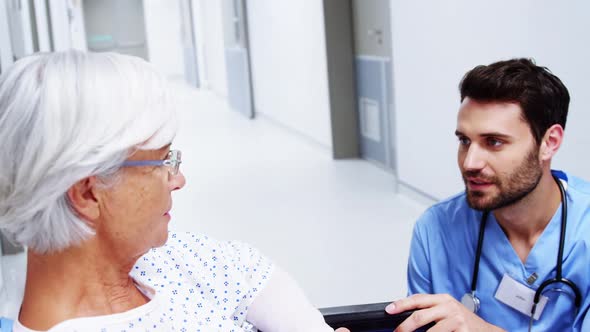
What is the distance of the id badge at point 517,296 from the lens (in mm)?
1492

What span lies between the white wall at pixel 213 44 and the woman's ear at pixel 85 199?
10598 millimetres

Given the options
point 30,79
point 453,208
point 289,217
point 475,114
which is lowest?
point 289,217

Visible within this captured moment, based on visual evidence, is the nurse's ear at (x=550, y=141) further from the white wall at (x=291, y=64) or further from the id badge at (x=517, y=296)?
the white wall at (x=291, y=64)

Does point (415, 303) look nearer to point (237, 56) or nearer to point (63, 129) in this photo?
point (63, 129)

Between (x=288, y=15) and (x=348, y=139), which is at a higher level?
(x=288, y=15)

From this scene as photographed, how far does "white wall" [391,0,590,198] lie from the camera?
2.85m

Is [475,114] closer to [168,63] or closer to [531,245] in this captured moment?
[531,245]

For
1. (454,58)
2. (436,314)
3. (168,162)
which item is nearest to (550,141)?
(436,314)

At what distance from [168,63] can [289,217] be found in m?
14.7

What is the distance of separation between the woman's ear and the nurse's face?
89 centimetres

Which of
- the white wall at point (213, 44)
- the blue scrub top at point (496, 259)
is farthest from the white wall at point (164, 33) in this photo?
the blue scrub top at point (496, 259)

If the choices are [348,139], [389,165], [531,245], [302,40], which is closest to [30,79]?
[531,245]

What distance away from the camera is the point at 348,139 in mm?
6219

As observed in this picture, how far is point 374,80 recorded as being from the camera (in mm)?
5746
